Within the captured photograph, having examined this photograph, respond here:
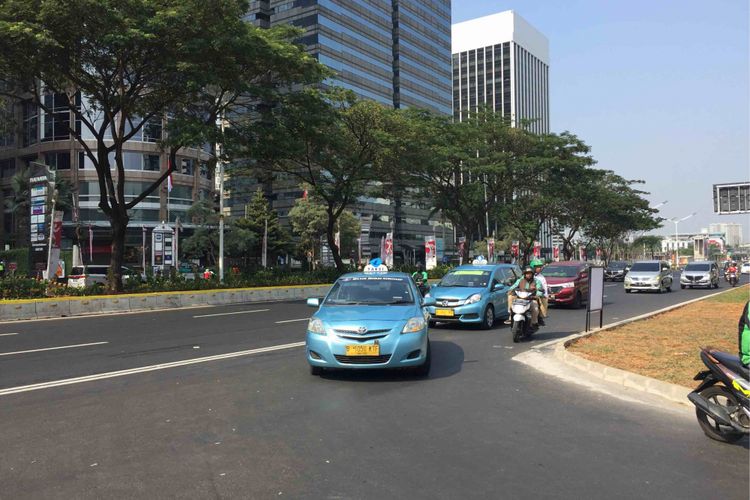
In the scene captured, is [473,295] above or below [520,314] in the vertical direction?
above

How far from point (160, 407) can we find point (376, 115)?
2204 centimetres

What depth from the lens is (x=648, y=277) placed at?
92.9 ft

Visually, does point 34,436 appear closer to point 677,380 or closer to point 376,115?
point 677,380

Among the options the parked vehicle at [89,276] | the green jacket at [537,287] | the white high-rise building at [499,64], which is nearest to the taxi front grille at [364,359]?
the green jacket at [537,287]

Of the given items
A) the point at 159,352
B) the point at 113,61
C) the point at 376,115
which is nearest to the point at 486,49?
the point at 376,115

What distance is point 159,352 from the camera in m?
10.1

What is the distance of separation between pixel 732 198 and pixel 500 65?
118 meters

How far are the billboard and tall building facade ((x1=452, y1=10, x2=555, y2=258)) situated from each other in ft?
349

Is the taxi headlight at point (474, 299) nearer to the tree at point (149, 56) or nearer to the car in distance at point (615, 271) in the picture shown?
the tree at point (149, 56)

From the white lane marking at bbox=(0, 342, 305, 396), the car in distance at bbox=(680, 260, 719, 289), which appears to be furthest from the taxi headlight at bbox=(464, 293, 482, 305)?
the car in distance at bbox=(680, 260, 719, 289)

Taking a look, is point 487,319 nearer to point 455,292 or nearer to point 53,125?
point 455,292

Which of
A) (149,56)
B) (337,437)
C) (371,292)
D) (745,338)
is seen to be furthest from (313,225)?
(745,338)

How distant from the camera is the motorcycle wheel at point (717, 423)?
198 inches

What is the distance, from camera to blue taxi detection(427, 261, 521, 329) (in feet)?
43.2
